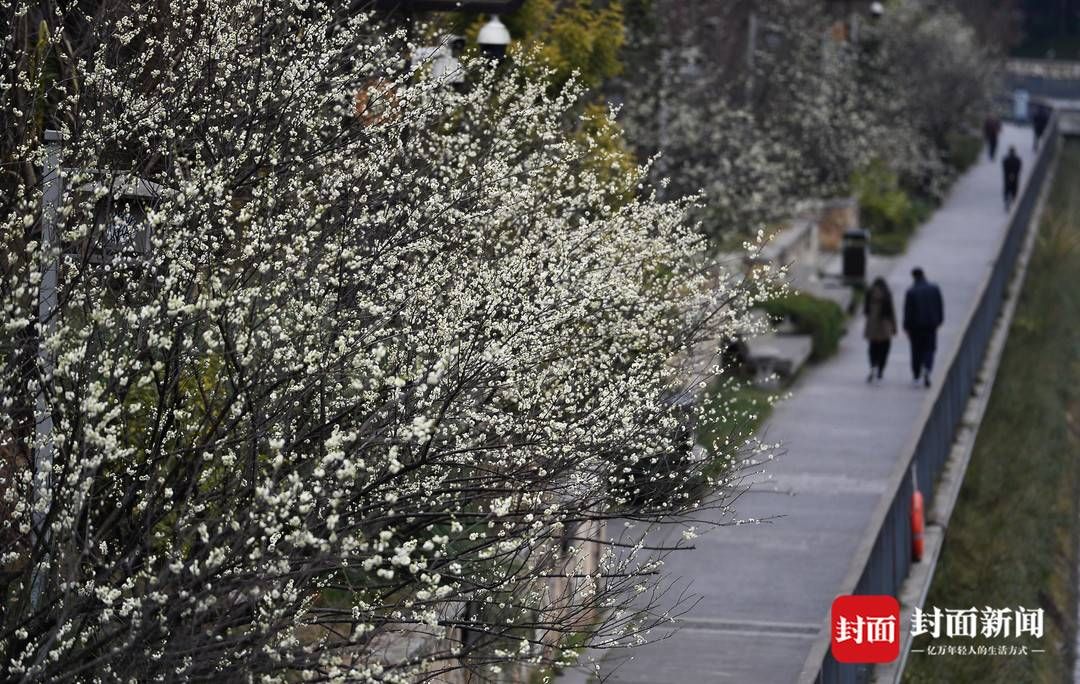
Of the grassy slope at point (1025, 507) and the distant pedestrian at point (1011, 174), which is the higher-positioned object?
the distant pedestrian at point (1011, 174)

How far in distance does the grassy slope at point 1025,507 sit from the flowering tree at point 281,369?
5862 millimetres

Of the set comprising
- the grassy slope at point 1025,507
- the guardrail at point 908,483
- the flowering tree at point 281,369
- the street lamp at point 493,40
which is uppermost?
the street lamp at point 493,40

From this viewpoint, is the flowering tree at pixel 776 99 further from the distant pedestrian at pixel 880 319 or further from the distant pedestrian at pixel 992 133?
the distant pedestrian at pixel 992 133

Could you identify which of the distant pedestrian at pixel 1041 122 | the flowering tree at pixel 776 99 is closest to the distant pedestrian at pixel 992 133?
the distant pedestrian at pixel 1041 122

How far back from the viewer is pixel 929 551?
1705 cm

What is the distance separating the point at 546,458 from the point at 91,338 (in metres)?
2.56

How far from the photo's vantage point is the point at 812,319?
2728 cm

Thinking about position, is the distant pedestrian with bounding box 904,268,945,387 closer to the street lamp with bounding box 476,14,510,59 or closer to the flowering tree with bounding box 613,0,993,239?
the flowering tree with bounding box 613,0,993,239

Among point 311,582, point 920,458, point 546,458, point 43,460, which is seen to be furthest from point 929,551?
point 43,460

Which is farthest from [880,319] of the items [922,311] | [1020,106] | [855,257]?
[1020,106]

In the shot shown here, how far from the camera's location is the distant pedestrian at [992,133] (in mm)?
60875

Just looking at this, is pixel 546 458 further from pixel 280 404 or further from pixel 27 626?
pixel 27 626

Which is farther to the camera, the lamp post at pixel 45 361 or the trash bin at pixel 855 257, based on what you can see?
the trash bin at pixel 855 257

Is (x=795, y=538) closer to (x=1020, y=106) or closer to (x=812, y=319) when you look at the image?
(x=812, y=319)
